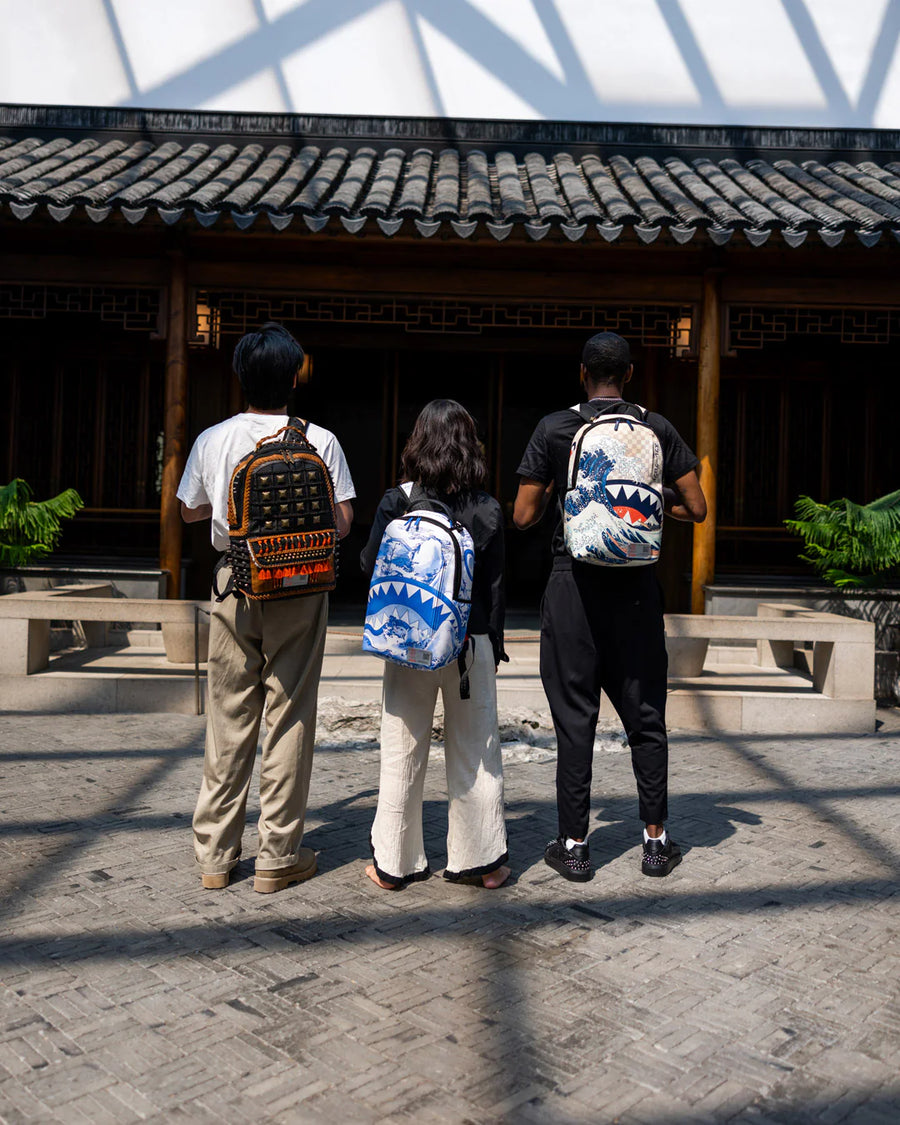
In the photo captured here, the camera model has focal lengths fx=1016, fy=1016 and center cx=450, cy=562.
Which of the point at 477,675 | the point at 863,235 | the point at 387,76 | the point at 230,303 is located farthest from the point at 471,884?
the point at 387,76

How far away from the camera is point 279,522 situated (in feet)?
10.9

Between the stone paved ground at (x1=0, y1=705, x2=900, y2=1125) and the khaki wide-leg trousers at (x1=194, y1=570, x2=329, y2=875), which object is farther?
the khaki wide-leg trousers at (x1=194, y1=570, x2=329, y2=875)

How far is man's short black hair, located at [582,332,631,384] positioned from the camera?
3.63 metres

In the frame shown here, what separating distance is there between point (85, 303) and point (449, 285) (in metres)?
3.31

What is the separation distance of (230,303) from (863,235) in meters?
5.05

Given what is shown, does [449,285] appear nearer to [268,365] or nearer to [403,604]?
[268,365]

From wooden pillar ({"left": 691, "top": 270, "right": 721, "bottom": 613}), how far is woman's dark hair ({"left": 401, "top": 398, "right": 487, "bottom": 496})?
4.60 m

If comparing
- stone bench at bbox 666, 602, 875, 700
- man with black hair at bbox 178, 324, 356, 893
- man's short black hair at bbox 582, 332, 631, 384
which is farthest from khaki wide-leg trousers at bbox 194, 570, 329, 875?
stone bench at bbox 666, 602, 875, 700

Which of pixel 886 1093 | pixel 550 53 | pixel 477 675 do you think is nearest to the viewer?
pixel 886 1093

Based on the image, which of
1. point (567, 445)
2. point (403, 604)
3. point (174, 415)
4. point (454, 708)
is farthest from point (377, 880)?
point (174, 415)

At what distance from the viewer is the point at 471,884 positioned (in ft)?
11.8

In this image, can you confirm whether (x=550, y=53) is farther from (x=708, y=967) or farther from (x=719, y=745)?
(x=708, y=967)

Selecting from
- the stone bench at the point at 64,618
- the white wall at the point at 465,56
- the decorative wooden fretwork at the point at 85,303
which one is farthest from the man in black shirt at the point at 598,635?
the white wall at the point at 465,56

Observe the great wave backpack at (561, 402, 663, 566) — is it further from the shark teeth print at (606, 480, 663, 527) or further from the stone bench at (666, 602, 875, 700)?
the stone bench at (666, 602, 875, 700)
